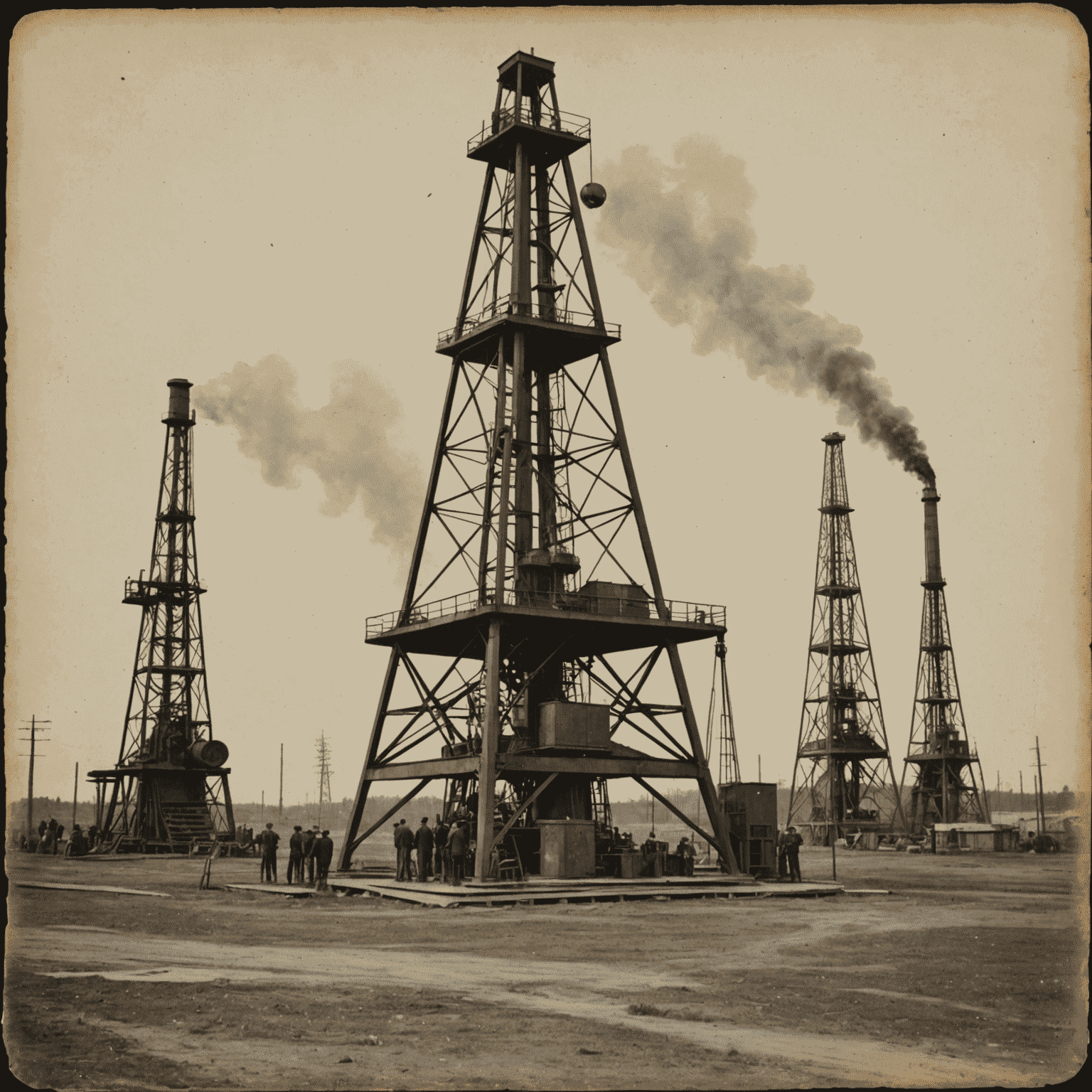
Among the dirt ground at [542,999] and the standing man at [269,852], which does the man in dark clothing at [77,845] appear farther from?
the dirt ground at [542,999]

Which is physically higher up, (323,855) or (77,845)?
(323,855)

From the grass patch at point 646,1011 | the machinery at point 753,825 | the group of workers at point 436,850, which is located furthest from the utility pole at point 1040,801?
the grass patch at point 646,1011

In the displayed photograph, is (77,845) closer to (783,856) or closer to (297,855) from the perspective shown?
(297,855)

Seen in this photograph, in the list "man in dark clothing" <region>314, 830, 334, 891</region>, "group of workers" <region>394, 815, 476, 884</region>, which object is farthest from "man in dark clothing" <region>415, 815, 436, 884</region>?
"man in dark clothing" <region>314, 830, 334, 891</region>

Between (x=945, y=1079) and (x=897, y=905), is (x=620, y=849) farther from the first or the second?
(x=945, y=1079)

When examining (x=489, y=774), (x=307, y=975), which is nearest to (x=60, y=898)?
(x=489, y=774)

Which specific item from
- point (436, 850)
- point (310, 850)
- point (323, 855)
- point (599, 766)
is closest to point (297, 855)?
point (310, 850)
